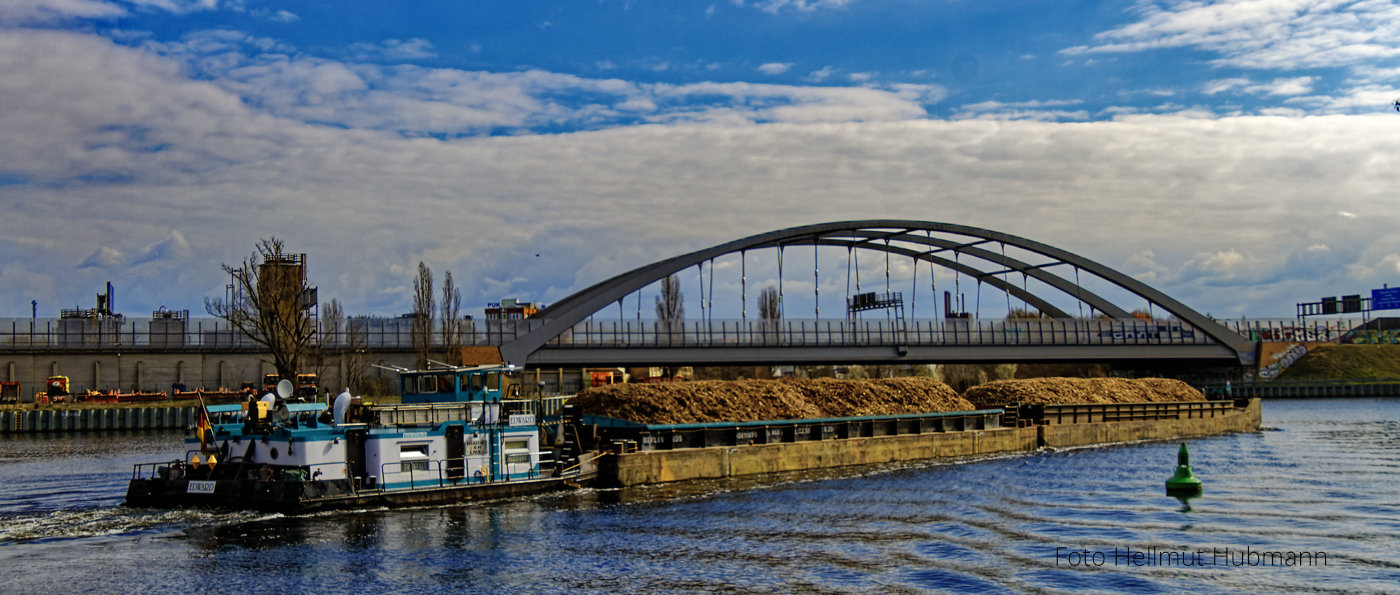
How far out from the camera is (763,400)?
164 ft

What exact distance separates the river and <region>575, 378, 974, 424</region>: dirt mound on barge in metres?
5.13

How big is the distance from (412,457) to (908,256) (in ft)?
242

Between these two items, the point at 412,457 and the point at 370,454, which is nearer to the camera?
the point at 370,454

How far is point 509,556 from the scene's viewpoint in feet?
91.1

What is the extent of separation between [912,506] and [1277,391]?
10830 centimetres

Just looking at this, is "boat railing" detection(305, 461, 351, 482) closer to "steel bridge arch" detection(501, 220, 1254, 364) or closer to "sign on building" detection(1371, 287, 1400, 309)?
"steel bridge arch" detection(501, 220, 1254, 364)

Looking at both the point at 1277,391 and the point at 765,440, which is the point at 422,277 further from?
the point at 1277,391

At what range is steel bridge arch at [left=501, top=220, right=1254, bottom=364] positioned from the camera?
85812 mm

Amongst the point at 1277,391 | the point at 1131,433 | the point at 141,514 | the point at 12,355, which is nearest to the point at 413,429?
the point at 141,514

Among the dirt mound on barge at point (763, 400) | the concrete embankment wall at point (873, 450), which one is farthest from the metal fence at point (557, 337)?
the dirt mound on barge at point (763, 400)

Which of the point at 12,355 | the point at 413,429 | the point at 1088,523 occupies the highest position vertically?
the point at 12,355

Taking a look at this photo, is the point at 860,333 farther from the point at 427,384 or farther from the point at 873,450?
the point at 427,384

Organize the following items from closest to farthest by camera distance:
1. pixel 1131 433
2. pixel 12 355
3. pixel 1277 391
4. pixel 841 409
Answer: pixel 841 409, pixel 1131 433, pixel 12 355, pixel 1277 391

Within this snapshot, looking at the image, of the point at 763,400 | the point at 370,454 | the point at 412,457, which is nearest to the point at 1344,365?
the point at 763,400
